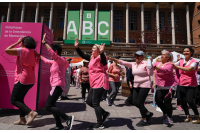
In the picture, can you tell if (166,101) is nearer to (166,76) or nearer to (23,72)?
(166,76)

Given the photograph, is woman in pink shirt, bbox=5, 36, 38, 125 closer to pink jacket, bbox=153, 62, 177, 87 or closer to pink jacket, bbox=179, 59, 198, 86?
pink jacket, bbox=153, 62, 177, 87

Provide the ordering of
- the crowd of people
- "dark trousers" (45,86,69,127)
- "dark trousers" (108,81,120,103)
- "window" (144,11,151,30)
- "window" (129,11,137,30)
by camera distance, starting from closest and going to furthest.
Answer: "dark trousers" (45,86,69,127), the crowd of people, "dark trousers" (108,81,120,103), "window" (144,11,151,30), "window" (129,11,137,30)

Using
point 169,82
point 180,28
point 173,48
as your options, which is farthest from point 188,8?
point 169,82

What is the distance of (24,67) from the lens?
326 cm

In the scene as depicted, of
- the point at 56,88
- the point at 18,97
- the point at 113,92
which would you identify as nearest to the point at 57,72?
the point at 56,88

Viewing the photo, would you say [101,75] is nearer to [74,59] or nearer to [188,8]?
[74,59]

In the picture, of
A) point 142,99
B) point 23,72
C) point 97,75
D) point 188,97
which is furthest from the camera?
point 188,97

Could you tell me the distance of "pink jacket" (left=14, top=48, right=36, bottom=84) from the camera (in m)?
3.20

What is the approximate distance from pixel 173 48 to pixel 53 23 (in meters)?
29.2

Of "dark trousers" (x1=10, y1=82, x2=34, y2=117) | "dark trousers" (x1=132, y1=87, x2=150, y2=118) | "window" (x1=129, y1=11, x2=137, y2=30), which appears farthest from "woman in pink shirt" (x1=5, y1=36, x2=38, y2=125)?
"window" (x1=129, y1=11, x2=137, y2=30)

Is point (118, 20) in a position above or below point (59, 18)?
below

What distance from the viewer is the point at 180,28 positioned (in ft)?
118

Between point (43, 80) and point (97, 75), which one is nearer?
point (97, 75)

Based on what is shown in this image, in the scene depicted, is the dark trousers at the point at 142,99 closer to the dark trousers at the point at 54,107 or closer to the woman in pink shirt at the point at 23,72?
the dark trousers at the point at 54,107
